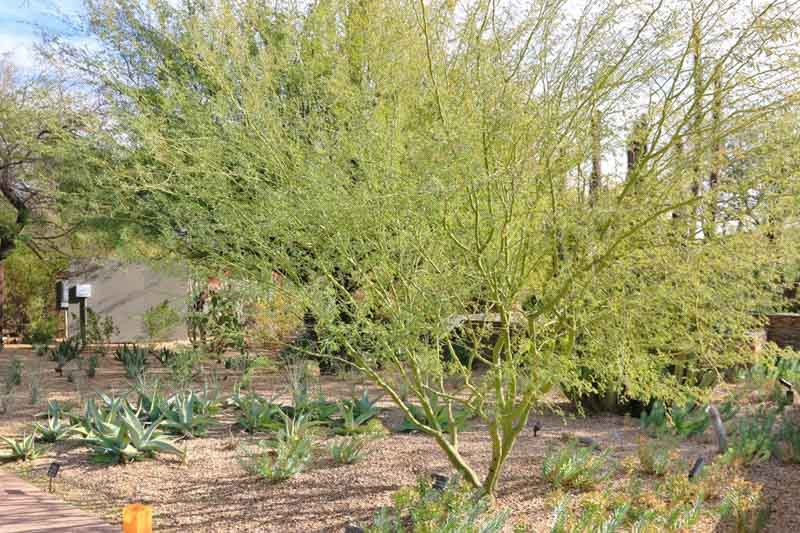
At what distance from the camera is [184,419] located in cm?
694

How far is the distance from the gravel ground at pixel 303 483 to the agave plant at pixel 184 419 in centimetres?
12

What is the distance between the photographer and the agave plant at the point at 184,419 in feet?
22.8

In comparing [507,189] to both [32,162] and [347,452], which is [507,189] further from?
[32,162]

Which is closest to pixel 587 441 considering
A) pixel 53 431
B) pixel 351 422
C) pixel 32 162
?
pixel 351 422

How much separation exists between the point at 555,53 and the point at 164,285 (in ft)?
54.6

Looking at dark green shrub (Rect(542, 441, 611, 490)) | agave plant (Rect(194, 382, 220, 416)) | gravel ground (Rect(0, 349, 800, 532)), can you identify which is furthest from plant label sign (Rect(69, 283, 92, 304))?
dark green shrub (Rect(542, 441, 611, 490))

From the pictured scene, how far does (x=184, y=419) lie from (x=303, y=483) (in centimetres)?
194

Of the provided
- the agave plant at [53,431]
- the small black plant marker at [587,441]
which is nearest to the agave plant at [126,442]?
the agave plant at [53,431]

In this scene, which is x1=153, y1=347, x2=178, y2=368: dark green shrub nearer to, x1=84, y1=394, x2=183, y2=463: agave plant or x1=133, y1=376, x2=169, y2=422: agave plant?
x1=133, y1=376, x2=169, y2=422: agave plant

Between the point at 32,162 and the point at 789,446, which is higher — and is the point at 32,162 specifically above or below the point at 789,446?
above

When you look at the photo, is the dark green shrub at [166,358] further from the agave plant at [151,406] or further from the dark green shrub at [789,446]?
the dark green shrub at [789,446]

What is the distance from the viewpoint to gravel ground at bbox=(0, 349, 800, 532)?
477 cm

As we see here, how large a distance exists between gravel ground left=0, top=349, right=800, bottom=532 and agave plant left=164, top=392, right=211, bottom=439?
12 cm

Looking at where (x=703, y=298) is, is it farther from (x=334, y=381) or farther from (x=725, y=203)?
(x=334, y=381)
